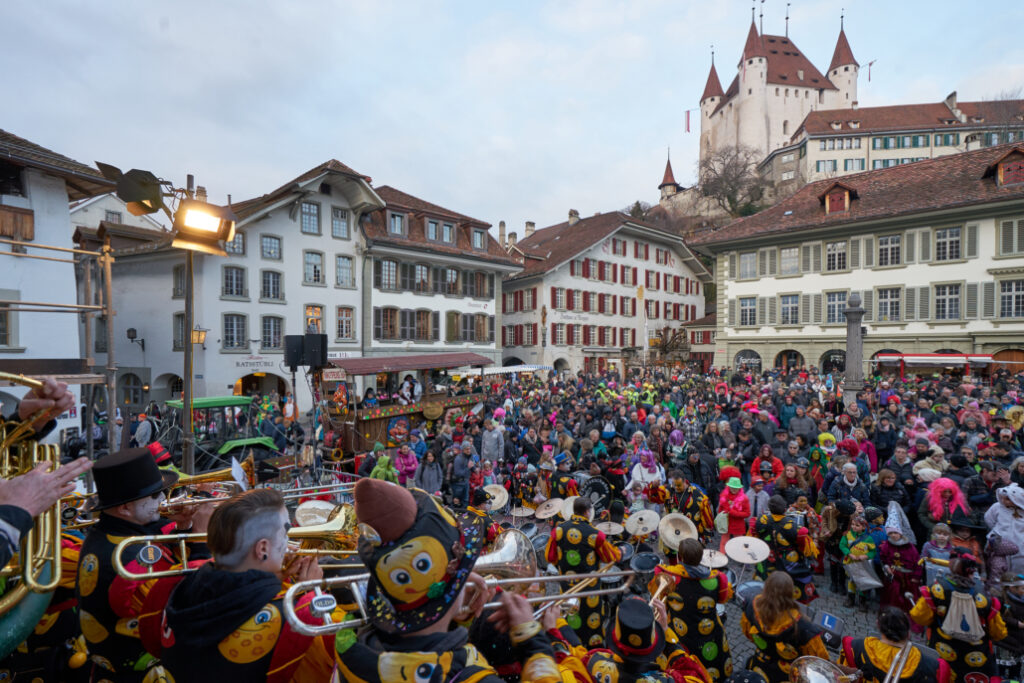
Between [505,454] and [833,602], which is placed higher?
[505,454]

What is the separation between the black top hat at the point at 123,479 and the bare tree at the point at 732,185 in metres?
58.2

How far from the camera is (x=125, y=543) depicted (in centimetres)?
239

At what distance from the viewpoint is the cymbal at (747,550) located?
5.15 m

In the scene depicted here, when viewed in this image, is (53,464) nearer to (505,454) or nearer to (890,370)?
(505,454)

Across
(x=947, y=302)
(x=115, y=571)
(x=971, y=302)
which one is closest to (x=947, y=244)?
(x=947, y=302)

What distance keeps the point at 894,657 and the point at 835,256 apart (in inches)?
1196

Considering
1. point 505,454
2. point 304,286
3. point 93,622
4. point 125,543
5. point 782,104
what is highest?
point 782,104

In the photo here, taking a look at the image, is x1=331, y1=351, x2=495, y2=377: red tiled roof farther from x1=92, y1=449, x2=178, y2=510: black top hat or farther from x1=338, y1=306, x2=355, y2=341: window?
x1=92, y1=449, x2=178, y2=510: black top hat

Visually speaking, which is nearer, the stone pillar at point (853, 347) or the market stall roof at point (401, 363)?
the stone pillar at point (853, 347)

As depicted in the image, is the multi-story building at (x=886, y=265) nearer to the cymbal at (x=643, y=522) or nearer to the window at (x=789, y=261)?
the window at (x=789, y=261)

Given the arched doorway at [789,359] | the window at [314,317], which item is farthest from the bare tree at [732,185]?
the window at [314,317]

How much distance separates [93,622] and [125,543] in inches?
16.5

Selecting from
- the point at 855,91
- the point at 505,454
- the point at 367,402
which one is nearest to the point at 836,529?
the point at 505,454

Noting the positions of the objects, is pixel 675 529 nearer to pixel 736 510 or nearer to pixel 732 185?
pixel 736 510
